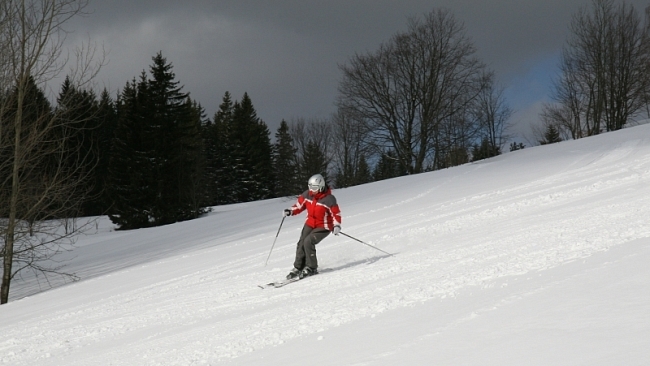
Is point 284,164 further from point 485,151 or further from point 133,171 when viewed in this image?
point 133,171

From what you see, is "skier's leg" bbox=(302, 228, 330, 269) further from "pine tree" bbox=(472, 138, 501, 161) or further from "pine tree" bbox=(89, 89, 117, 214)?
"pine tree" bbox=(472, 138, 501, 161)

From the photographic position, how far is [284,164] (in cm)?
6569

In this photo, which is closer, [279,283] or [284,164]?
[279,283]

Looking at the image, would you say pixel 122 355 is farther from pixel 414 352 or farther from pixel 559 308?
pixel 559 308

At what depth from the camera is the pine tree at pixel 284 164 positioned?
59737mm

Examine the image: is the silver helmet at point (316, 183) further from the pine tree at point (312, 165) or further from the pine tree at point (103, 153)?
the pine tree at point (312, 165)

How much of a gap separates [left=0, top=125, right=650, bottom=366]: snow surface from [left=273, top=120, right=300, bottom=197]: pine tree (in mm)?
42867

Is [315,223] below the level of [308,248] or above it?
above

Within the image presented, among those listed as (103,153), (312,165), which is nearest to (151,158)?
(103,153)

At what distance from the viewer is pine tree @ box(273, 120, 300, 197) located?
5974cm

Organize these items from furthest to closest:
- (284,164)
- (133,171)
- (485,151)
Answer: (284,164) < (485,151) < (133,171)

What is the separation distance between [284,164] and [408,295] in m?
59.9

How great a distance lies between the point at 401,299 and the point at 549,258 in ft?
6.86

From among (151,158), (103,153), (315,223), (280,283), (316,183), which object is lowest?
(280,283)
